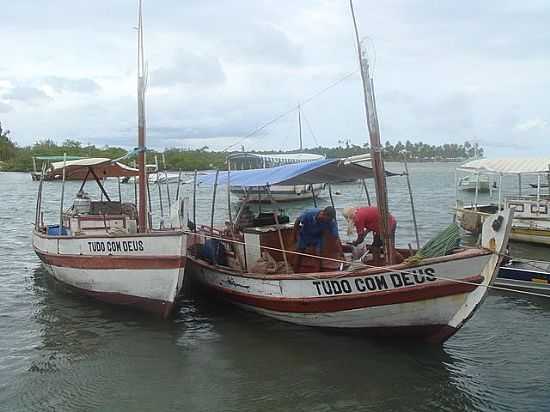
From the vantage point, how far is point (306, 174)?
475 inches

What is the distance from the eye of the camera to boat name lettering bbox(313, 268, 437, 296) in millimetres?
9281

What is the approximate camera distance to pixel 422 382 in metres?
9.05

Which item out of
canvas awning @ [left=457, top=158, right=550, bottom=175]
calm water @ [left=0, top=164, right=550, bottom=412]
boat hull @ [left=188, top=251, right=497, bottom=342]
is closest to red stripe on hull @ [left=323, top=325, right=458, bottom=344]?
boat hull @ [left=188, top=251, right=497, bottom=342]

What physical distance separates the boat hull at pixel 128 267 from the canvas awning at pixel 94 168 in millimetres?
1979

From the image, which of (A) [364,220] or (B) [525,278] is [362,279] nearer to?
(A) [364,220]

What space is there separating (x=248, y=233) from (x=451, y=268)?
462 cm

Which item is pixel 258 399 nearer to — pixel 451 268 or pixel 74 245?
pixel 451 268

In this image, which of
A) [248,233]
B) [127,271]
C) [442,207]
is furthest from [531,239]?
[442,207]

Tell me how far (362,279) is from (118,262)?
5209mm

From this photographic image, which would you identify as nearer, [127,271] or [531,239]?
[127,271]

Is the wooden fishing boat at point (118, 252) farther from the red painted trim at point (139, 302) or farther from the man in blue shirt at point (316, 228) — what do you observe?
the man in blue shirt at point (316, 228)

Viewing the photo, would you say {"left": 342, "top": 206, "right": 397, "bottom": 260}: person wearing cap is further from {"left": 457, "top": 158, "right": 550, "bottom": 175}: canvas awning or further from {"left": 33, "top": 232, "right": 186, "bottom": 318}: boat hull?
{"left": 457, "top": 158, "right": 550, "bottom": 175}: canvas awning

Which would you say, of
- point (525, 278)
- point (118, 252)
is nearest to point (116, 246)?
point (118, 252)

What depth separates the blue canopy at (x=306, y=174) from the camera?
11.4 meters
